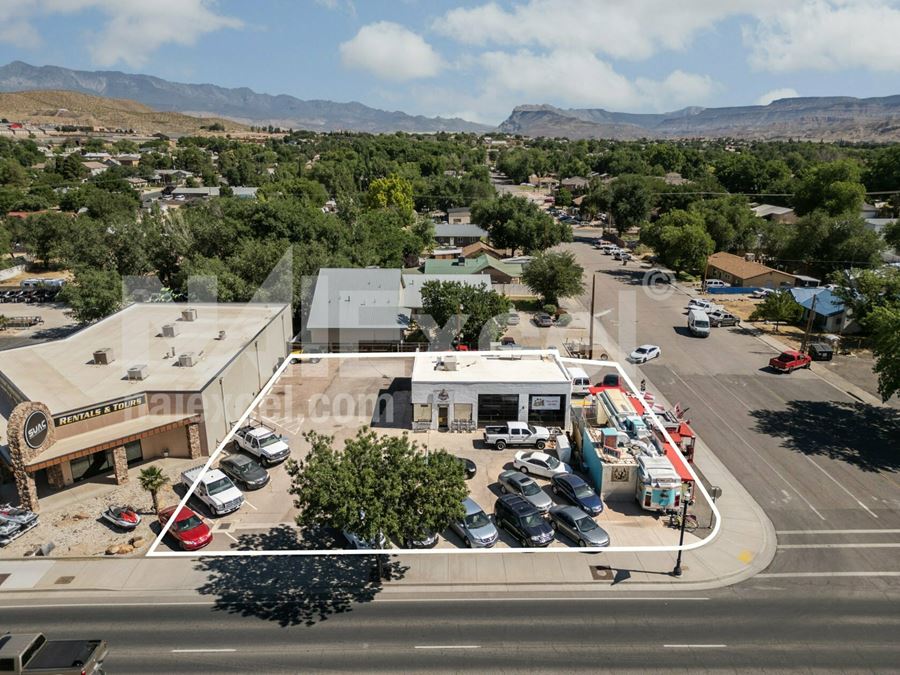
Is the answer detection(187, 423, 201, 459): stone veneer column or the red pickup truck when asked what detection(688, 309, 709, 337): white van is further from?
detection(187, 423, 201, 459): stone veneer column

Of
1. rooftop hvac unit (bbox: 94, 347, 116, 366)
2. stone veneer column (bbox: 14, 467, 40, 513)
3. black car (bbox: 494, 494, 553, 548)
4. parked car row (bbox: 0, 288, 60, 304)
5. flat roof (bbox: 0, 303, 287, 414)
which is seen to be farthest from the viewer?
parked car row (bbox: 0, 288, 60, 304)

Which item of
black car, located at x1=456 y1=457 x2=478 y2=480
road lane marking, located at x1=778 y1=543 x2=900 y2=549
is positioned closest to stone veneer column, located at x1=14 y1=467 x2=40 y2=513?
black car, located at x1=456 y1=457 x2=478 y2=480

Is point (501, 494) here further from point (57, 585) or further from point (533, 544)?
point (57, 585)

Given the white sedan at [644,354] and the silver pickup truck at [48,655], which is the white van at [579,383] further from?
the silver pickup truck at [48,655]

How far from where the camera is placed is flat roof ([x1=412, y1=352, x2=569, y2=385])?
1256 inches

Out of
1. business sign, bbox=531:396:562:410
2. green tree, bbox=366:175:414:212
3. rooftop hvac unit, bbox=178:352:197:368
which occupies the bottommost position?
business sign, bbox=531:396:562:410

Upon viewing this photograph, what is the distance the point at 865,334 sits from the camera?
51344mm

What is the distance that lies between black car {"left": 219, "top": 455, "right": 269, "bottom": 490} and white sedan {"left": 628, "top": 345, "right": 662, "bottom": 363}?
1152 inches

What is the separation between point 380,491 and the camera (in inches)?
795

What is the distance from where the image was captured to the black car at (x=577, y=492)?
25577 mm

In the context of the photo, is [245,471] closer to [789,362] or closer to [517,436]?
[517,436]

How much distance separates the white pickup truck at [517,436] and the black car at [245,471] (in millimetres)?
11723

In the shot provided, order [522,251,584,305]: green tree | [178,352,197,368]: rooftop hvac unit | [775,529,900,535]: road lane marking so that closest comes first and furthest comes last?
1. [775,529,900,535]: road lane marking
2. [178,352,197,368]: rooftop hvac unit
3. [522,251,584,305]: green tree

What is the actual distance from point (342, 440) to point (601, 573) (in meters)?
15.0
